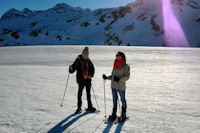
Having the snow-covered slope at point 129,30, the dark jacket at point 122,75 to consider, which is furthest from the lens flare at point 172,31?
the dark jacket at point 122,75

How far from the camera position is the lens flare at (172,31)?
76812 mm

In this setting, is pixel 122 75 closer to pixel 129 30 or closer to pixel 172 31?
pixel 172 31

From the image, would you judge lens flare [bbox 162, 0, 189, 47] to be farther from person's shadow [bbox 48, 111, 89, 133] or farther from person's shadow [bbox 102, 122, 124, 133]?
person's shadow [bbox 48, 111, 89, 133]

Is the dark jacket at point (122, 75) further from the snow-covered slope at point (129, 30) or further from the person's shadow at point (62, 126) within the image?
the snow-covered slope at point (129, 30)

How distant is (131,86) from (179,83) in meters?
2.63

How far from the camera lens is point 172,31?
8538 centimetres

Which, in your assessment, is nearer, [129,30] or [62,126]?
[62,126]

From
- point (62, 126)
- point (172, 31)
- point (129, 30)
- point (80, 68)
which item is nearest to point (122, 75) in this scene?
point (80, 68)

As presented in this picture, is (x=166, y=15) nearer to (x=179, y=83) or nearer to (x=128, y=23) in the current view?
(x=128, y=23)

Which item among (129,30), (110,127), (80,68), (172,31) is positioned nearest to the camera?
(110,127)

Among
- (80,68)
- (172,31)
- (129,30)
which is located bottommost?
(80,68)

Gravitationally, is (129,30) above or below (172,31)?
above

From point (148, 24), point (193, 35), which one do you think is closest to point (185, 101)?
point (193, 35)

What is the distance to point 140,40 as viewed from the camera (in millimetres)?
79625
